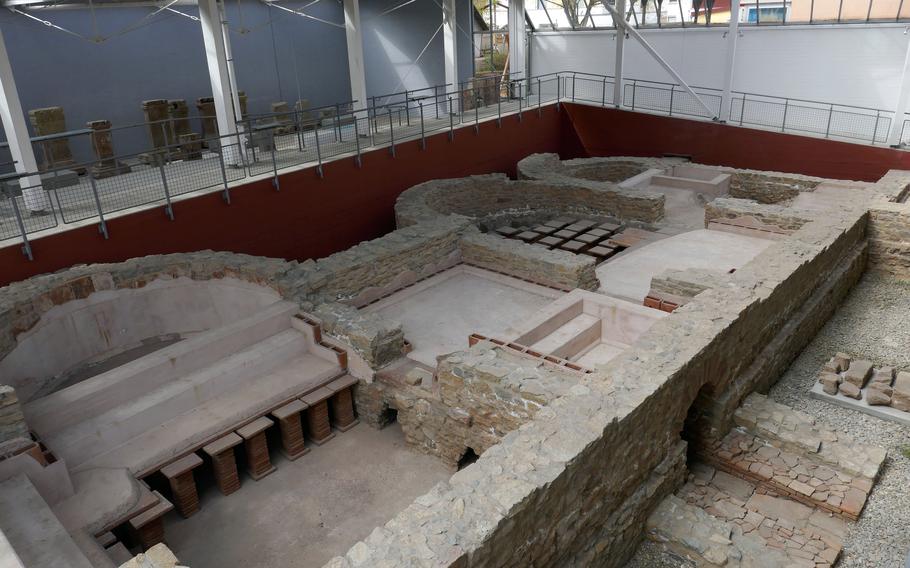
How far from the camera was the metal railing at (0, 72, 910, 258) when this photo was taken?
8812mm

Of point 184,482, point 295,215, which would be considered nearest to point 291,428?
point 184,482

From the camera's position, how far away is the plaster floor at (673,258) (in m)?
9.31

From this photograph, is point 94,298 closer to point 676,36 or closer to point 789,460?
point 789,460

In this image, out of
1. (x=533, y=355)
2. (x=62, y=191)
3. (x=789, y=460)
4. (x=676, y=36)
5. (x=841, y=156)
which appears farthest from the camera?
(x=676, y=36)

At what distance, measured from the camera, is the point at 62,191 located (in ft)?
31.6

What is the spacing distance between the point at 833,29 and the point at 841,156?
3.89 metres

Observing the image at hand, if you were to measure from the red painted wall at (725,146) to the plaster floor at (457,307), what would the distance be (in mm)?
7213

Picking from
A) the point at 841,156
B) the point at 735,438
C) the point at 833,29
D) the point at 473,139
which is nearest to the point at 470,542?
the point at 735,438

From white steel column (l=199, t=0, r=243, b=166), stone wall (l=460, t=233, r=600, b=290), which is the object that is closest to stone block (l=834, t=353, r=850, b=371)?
stone wall (l=460, t=233, r=600, b=290)

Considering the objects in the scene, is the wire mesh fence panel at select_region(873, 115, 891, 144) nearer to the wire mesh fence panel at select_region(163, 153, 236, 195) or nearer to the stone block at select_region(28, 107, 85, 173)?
the wire mesh fence panel at select_region(163, 153, 236, 195)

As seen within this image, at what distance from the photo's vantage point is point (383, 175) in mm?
12102

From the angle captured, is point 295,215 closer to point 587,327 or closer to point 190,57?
point 190,57

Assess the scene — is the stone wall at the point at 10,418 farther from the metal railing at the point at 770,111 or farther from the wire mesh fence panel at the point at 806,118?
the wire mesh fence panel at the point at 806,118

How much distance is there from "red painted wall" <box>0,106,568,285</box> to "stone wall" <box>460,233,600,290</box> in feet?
8.15
